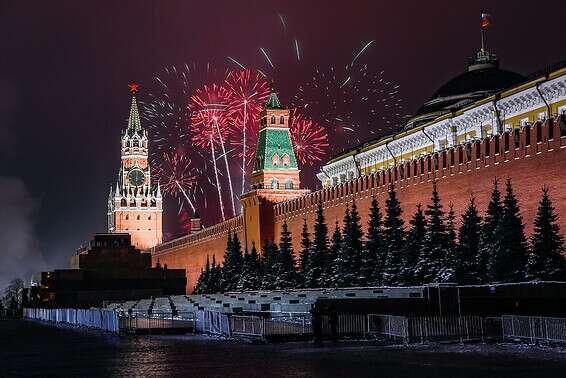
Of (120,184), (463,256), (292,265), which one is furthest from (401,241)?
(120,184)

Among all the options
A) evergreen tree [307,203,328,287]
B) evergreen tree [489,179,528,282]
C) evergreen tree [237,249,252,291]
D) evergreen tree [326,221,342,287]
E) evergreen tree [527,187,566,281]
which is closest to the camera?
evergreen tree [527,187,566,281]

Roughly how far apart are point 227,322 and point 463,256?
709 centimetres

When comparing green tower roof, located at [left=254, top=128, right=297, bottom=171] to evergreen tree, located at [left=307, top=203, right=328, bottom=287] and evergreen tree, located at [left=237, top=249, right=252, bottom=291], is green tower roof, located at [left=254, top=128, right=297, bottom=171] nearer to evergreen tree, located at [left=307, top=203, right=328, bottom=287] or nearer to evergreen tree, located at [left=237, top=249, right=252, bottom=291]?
evergreen tree, located at [left=237, top=249, right=252, bottom=291]

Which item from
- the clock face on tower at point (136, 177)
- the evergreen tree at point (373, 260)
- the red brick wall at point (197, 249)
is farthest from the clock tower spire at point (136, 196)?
the evergreen tree at point (373, 260)

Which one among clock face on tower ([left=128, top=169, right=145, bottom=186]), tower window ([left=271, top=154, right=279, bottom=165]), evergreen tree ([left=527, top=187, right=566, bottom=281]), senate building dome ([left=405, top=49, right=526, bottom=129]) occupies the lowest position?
evergreen tree ([left=527, top=187, right=566, bottom=281])

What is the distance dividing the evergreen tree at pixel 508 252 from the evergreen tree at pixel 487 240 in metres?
0.30

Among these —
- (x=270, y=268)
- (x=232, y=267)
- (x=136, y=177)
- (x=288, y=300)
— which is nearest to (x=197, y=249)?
(x=232, y=267)

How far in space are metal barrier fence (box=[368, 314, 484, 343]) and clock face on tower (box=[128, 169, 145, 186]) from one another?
84715 mm

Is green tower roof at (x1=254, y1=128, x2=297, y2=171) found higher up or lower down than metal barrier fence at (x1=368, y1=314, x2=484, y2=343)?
higher up

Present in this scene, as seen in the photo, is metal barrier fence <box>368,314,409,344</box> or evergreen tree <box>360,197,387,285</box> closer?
metal barrier fence <box>368,314,409,344</box>

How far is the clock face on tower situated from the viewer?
98.2 m

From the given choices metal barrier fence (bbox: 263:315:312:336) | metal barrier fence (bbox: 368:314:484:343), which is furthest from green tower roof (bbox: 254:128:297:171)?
metal barrier fence (bbox: 368:314:484:343)

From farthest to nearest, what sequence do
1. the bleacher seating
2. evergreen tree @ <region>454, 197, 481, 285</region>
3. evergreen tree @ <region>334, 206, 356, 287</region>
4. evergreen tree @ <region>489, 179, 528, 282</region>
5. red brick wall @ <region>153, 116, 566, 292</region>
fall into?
evergreen tree @ <region>334, 206, 356, 287</region>
red brick wall @ <region>153, 116, 566, 292</region>
evergreen tree @ <region>454, 197, 481, 285</region>
evergreen tree @ <region>489, 179, 528, 282</region>
the bleacher seating

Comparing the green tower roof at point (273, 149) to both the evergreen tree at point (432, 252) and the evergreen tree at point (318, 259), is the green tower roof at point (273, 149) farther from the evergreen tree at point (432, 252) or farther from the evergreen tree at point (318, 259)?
the evergreen tree at point (432, 252)
